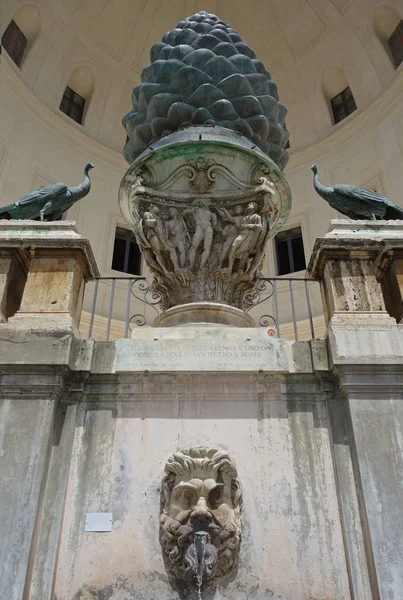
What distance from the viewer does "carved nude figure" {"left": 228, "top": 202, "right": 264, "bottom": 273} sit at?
17.6 feet

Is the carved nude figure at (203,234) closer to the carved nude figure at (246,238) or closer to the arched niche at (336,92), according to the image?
the carved nude figure at (246,238)

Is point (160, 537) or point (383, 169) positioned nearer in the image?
point (160, 537)

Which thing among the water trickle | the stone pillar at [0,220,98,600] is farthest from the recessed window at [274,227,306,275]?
the water trickle

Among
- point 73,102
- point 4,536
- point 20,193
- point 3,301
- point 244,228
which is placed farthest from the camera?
point 73,102

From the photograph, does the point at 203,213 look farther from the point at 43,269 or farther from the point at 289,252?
the point at 289,252

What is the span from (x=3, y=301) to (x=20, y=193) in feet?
40.5

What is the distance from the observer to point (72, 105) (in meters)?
19.3

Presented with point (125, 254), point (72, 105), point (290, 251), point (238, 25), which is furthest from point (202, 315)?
point (238, 25)

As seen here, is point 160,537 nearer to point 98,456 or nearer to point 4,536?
point 98,456

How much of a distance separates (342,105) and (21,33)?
1142 centimetres

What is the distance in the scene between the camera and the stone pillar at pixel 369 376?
11.2 ft

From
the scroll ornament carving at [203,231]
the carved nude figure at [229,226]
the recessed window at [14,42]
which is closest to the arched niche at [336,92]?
the recessed window at [14,42]

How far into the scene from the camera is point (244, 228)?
540 cm

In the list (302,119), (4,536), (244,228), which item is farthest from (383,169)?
(4,536)
